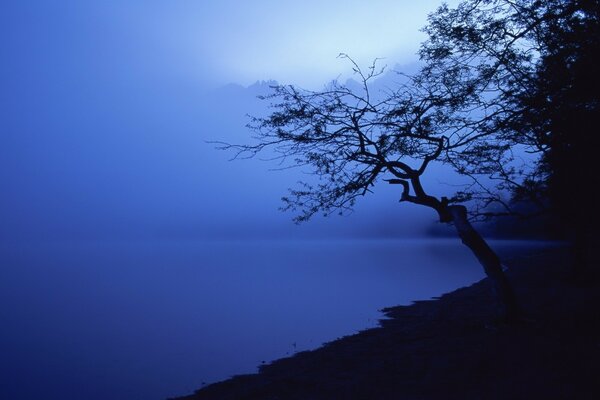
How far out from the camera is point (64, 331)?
72.0 ft

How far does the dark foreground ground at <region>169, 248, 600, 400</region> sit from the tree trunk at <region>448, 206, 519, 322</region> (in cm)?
42

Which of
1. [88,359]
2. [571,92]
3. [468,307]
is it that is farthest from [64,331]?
[571,92]

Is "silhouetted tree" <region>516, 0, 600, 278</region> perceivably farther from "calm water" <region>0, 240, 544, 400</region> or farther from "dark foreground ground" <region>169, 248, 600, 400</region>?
"calm water" <region>0, 240, 544, 400</region>

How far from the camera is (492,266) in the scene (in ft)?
33.8

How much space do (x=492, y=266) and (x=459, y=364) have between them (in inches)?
129

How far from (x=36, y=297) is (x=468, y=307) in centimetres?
3417

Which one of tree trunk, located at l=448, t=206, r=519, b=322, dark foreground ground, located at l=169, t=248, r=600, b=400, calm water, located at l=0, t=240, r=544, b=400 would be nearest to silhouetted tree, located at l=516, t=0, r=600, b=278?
tree trunk, located at l=448, t=206, r=519, b=322

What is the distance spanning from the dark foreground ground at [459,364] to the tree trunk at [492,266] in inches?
16.5

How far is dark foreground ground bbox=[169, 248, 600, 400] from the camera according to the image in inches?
260

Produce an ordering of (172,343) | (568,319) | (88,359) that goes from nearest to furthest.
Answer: (568,319)
(88,359)
(172,343)

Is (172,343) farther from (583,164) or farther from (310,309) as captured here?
(583,164)

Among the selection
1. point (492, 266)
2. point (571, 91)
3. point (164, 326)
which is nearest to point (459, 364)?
point (492, 266)

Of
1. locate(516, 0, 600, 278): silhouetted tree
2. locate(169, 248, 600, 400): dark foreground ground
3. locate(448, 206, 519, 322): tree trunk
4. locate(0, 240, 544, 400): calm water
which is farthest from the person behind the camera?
locate(0, 240, 544, 400): calm water

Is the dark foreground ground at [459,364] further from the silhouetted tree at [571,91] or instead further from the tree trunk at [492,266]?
the silhouetted tree at [571,91]
